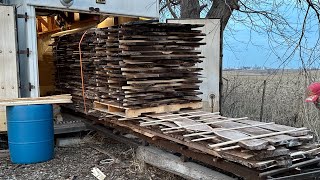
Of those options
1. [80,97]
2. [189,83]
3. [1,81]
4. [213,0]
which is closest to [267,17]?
[213,0]

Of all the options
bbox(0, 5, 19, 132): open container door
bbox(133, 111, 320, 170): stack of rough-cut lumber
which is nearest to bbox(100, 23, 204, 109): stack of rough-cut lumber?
bbox(133, 111, 320, 170): stack of rough-cut lumber

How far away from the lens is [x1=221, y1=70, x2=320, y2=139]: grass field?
840 centimetres

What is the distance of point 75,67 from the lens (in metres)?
8.22

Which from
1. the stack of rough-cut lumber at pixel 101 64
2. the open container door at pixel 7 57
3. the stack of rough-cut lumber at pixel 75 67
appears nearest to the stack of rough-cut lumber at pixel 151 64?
the stack of rough-cut lumber at pixel 101 64

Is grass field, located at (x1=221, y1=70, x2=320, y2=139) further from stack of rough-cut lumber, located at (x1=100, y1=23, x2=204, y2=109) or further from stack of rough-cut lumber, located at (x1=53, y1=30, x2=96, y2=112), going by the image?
stack of rough-cut lumber, located at (x1=53, y1=30, x2=96, y2=112)

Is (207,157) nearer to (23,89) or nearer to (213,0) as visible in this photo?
(23,89)

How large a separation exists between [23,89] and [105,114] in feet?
7.00

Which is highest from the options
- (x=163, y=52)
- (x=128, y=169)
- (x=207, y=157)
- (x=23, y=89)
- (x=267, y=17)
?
(x=267, y=17)

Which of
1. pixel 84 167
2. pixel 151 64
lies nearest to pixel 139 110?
pixel 151 64

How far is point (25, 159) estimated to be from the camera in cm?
637

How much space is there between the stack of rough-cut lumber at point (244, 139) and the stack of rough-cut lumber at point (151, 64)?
681 millimetres

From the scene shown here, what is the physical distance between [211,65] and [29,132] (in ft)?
14.4

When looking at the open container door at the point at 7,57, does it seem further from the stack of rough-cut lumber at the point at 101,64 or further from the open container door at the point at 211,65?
the open container door at the point at 211,65

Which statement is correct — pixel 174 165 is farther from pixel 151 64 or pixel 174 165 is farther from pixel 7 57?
pixel 7 57
